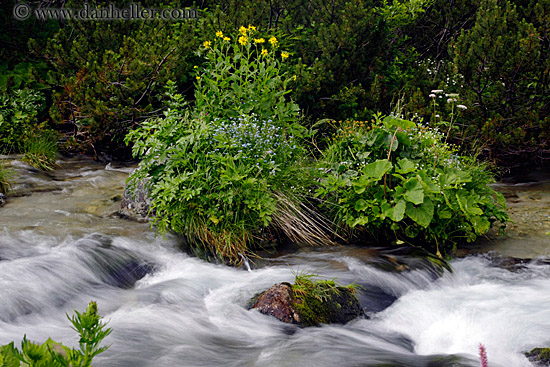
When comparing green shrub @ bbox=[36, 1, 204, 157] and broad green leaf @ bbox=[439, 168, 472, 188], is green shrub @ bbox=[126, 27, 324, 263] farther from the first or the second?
green shrub @ bbox=[36, 1, 204, 157]

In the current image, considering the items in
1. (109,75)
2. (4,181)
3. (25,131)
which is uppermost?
(109,75)

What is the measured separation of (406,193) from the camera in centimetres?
483

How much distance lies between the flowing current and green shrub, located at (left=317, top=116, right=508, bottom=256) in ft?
1.15

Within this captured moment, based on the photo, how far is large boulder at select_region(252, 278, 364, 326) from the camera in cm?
363

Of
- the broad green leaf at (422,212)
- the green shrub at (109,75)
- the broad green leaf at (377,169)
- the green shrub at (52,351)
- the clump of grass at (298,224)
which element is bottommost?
the clump of grass at (298,224)

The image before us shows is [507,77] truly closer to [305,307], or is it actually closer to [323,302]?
[323,302]

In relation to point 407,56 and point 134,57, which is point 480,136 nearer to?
point 407,56

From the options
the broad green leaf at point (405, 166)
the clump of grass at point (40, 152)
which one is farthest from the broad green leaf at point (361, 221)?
the clump of grass at point (40, 152)

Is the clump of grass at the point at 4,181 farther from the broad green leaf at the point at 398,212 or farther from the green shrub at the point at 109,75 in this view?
the broad green leaf at the point at 398,212

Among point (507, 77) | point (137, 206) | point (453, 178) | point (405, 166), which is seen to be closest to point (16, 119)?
point (137, 206)

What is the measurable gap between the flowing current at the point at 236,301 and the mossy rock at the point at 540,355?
10cm

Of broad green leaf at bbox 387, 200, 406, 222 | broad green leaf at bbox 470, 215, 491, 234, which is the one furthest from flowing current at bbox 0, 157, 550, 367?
broad green leaf at bbox 387, 200, 406, 222

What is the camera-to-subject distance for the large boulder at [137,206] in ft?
18.5

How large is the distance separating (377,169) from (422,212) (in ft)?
1.91
